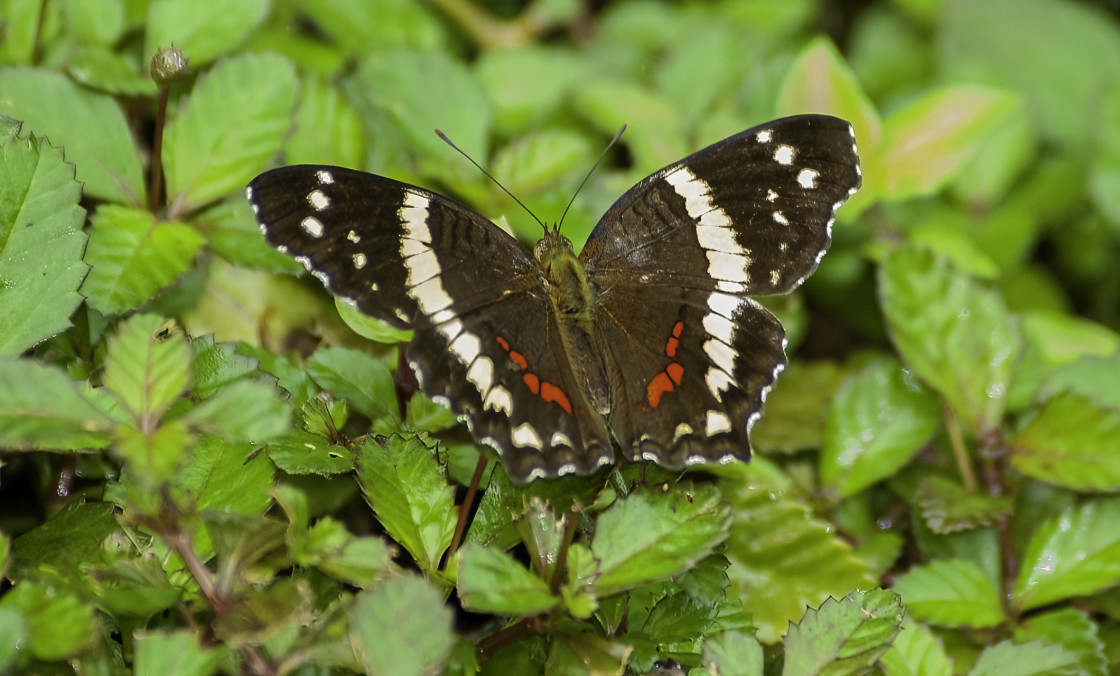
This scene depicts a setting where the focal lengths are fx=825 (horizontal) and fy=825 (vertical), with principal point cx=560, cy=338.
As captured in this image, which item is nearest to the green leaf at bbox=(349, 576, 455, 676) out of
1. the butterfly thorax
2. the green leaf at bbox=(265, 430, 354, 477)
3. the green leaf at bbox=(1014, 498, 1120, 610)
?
the green leaf at bbox=(265, 430, 354, 477)

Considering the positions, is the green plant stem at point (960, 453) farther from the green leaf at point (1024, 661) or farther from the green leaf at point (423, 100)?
the green leaf at point (423, 100)

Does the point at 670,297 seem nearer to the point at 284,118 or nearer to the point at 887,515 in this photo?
the point at 887,515

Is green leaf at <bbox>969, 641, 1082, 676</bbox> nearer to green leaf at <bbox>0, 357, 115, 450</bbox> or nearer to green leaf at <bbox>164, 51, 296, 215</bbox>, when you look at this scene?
green leaf at <bbox>0, 357, 115, 450</bbox>

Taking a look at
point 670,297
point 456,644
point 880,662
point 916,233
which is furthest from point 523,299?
point 916,233

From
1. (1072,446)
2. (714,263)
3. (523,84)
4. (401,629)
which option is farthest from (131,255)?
(1072,446)

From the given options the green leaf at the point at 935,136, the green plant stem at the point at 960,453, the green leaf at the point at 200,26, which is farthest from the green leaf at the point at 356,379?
the green leaf at the point at 935,136

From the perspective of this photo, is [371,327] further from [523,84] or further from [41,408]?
[523,84]
